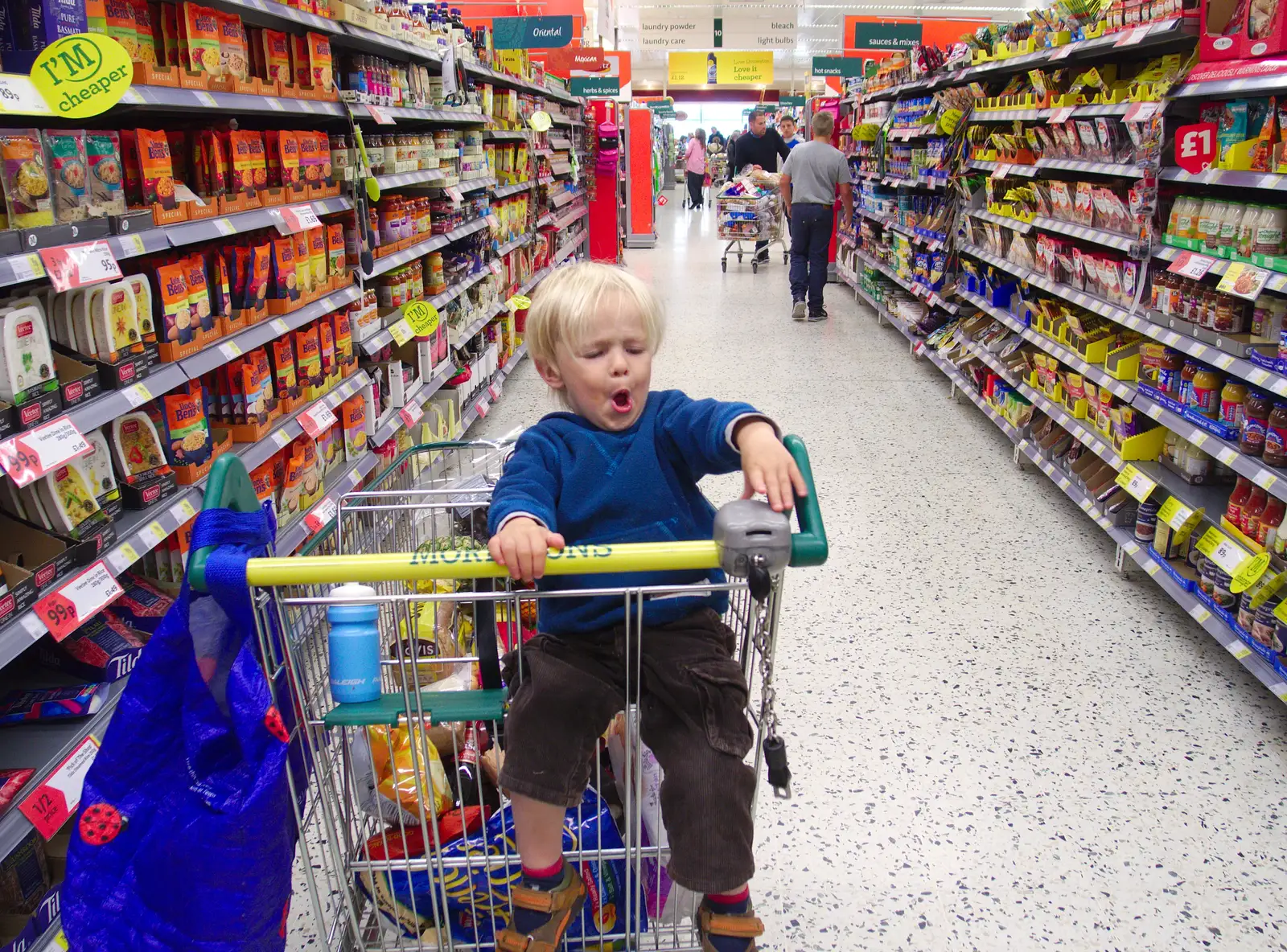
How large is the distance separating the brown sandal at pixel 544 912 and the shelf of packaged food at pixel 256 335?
137cm

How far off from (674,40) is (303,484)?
15010 millimetres

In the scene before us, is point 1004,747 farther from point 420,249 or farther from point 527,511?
point 420,249

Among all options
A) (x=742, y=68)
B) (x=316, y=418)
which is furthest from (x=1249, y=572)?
(x=742, y=68)

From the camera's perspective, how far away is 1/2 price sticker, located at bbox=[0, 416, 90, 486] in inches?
61.7

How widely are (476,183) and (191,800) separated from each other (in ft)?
14.4

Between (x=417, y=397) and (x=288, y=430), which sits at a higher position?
(x=288, y=430)

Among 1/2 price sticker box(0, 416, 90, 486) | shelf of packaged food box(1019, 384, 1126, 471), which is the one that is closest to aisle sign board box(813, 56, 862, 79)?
shelf of packaged food box(1019, 384, 1126, 471)

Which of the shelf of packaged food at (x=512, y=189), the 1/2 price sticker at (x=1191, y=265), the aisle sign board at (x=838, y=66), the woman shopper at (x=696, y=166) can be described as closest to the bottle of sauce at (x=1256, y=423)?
the 1/2 price sticker at (x=1191, y=265)

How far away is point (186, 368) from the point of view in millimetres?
2236

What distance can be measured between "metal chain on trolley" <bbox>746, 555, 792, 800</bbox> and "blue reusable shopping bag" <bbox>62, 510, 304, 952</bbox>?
63 cm

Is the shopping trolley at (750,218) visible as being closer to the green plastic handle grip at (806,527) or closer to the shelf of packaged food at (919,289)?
the shelf of packaged food at (919,289)

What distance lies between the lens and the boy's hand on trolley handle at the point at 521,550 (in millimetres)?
1140

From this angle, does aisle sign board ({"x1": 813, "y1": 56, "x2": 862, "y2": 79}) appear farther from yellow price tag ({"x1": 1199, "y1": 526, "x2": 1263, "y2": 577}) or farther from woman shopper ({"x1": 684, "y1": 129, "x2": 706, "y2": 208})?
yellow price tag ({"x1": 1199, "y1": 526, "x2": 1263, "y2": 577})

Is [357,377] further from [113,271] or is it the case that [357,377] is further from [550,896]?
[550,896]
